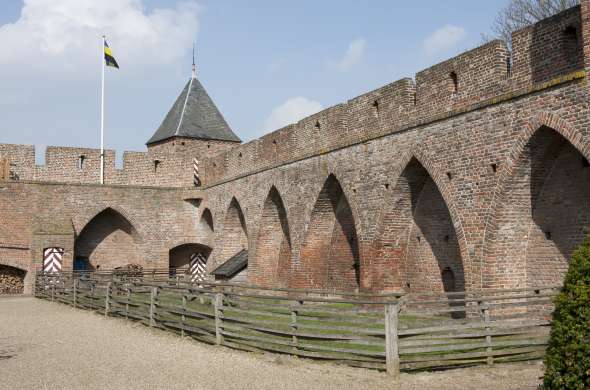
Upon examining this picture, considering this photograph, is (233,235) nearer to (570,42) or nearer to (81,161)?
(81,161)

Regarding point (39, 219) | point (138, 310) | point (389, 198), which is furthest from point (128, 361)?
point (39, 219)

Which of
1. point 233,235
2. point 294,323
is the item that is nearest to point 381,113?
point 294,323

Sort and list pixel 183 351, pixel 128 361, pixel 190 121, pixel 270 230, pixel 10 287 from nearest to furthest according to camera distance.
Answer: pixel 128 361 → pixel 183 351 → pixel 270 230 → pixel 10 287 → pixel 190 121

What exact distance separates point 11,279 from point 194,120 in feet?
31.3

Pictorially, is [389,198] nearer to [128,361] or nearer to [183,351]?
[183,351]

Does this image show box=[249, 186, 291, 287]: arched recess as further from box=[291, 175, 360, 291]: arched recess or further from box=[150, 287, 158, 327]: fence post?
box=[150, 287, 158, 327]: fence post

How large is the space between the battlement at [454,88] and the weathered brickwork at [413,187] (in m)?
0.03

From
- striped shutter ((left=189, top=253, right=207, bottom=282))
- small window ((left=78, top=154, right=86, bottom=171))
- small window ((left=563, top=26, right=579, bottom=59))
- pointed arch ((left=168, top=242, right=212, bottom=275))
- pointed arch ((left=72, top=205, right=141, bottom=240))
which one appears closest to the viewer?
small window ((left=563, top=26, right=579, bottom=59))

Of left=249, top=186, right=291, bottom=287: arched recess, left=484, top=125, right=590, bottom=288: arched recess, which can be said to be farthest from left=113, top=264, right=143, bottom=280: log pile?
left=484, top=125, right=590, bottom=288: arched recess

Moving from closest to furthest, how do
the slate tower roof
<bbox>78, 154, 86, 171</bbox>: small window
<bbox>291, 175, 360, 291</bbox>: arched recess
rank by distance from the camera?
<bbox>291, 175, 360, 291</bbox>: arched recess, <bbox>78, 154, 86, 171</bbox>: small window, the slate tower roof

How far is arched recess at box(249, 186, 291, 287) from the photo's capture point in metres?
20.0

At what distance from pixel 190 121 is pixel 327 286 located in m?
13.1

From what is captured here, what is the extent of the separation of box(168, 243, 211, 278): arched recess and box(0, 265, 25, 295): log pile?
534 cm

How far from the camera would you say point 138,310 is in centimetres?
1347
